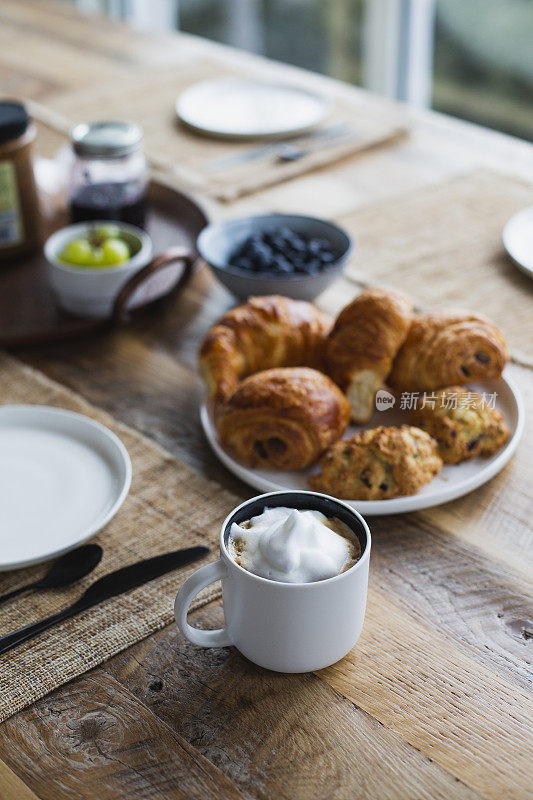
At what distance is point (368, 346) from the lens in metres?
0.96

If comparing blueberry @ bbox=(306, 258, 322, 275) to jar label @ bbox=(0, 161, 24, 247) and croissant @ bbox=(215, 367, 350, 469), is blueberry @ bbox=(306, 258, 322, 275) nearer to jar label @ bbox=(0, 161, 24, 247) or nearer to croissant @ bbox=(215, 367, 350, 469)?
croissant @ bbox=(215, 367, 350, 469)

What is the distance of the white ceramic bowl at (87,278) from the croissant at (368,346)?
328 mm

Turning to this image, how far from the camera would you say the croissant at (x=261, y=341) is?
987 mm

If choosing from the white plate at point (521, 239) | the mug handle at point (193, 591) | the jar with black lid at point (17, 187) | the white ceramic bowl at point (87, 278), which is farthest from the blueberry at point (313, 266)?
the mug handle at point (193, 591)

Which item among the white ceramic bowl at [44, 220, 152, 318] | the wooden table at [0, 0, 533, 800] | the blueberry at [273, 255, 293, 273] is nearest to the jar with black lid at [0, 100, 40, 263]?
the white ceramic bowl at [44, 220, 152, 318]

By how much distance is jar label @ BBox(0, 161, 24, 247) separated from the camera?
1.24m

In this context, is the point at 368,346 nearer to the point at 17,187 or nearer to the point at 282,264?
the point at 282,264

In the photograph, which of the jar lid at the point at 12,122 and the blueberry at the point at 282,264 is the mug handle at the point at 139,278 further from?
the jar lid at the point at 12,122

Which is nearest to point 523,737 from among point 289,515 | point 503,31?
point 289,515

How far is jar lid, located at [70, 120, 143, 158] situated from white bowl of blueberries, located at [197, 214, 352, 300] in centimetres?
21

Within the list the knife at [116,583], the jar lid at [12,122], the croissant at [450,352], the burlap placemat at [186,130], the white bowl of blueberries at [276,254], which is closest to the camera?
the knife at [116,583]

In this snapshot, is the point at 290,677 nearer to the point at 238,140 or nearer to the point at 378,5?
the point at 238,140

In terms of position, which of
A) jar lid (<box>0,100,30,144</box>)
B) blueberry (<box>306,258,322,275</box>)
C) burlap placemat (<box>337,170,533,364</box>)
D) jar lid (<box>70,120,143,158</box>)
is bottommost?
burlap placemat (<box>337,170,533,364</box>)

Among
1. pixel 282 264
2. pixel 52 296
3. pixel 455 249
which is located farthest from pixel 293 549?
pixel 455 249
